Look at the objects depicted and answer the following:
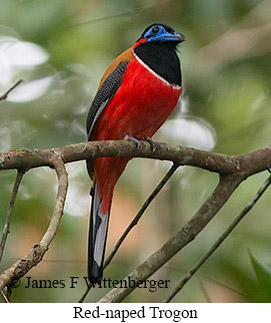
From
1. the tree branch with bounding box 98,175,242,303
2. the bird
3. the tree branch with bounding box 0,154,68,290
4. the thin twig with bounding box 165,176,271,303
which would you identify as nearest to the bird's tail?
the bird

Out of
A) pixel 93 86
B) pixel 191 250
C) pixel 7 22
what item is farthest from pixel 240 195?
pixel 7 22

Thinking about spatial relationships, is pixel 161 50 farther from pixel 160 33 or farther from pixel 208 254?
pixel 208 254

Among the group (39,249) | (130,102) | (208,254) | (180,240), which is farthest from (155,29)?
→ (39,249)

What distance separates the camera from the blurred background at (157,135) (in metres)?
3.94

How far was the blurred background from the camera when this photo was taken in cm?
394

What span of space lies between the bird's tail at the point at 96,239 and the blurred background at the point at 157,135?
0.49 m

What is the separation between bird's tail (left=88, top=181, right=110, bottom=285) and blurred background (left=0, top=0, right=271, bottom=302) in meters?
0.49

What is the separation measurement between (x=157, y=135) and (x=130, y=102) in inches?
41.7

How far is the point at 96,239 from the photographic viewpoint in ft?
11.7

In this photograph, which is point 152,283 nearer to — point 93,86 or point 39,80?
point 93,86

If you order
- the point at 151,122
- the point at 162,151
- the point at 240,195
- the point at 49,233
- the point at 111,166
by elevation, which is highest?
the point at 49,233

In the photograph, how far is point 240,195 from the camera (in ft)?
13.5

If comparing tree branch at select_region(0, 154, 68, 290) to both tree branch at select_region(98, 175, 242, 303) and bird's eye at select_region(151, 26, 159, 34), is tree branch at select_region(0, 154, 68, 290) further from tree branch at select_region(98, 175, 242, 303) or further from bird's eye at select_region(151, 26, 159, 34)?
bird's eye at select_region(151, 26, 159, 34)
